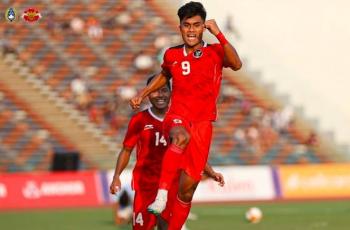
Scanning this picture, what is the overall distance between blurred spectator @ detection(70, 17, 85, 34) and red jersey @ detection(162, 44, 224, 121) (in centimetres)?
1895

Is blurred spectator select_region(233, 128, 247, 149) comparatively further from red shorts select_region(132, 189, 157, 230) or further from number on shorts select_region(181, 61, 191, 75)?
number on shorts select_region(181, 61, 191, 75)

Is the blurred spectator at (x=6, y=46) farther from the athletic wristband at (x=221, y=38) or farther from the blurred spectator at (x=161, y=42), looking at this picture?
the athletic wristband at (x=221, y=38)

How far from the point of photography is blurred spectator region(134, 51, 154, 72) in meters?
28.0

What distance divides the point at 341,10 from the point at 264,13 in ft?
7.35

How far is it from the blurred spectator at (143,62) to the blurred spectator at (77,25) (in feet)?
6.02

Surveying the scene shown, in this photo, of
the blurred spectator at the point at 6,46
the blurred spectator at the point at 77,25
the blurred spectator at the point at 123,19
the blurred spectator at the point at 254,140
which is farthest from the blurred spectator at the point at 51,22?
the blurred spectator at the point at 254,140

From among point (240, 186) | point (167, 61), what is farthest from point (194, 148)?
point (240, 186)

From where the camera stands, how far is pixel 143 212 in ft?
34.4

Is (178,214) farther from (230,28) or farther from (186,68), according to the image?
(230,28)

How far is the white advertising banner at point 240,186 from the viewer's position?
25.1 m

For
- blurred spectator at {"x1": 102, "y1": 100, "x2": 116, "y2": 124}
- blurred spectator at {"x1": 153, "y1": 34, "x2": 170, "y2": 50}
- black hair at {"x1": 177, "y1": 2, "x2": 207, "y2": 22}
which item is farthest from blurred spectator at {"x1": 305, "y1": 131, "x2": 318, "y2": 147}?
black hair at {"x1": 177, "y1": 2, "x2": 207, "y2": 22}

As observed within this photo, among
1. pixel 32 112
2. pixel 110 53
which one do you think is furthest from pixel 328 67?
pixel 32 112

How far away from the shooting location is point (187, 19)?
361 inches

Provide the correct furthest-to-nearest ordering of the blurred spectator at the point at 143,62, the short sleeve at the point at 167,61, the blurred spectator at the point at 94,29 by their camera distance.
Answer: the blurred spectator at the point at 94,29, the blurred spectator at the point at 143,62, the short sleeve at the point at 167,61
